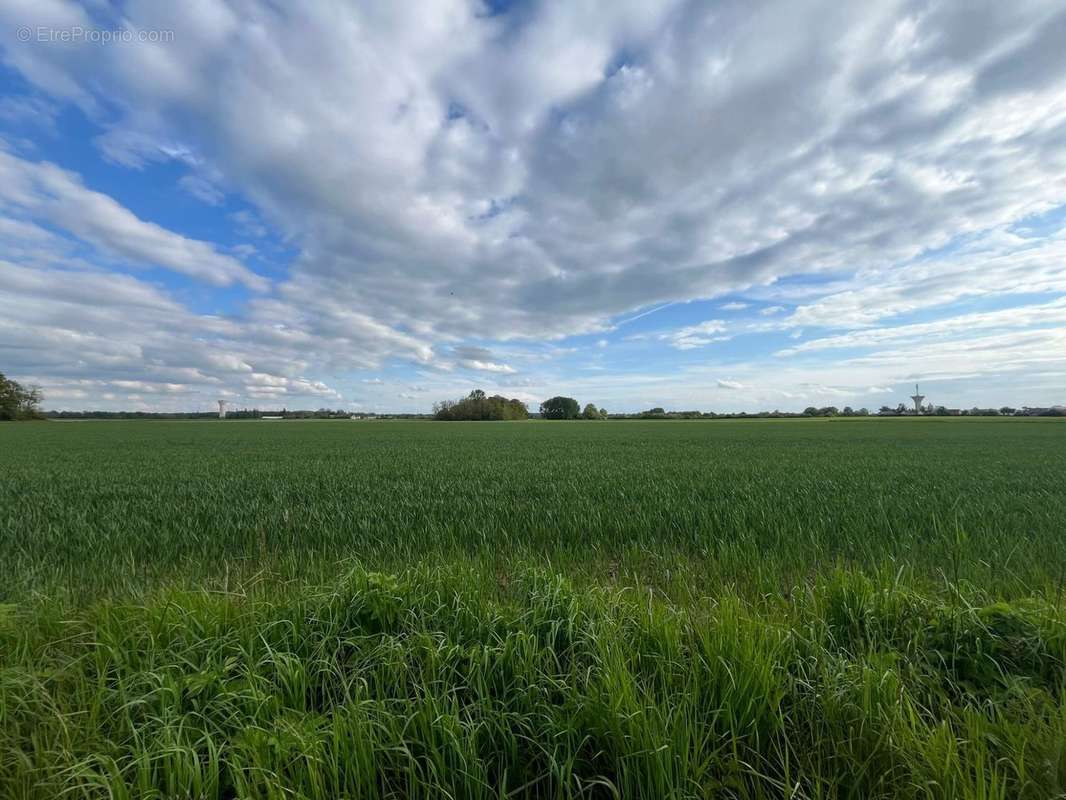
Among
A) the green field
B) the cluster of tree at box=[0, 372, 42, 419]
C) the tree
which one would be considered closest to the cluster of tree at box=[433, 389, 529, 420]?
the tree

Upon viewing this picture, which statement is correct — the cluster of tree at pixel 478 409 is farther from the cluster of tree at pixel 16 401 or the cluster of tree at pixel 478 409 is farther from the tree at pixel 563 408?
the cluster of tree at pixel 16 401

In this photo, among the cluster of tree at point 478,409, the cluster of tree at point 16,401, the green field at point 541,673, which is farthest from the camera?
the cluster of tree at point 478,409

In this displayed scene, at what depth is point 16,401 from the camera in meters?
104

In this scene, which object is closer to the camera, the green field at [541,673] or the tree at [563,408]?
the green field at [541,673]

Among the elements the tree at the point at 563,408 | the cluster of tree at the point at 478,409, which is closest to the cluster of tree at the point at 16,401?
the cluster of tree at the point at 478,409

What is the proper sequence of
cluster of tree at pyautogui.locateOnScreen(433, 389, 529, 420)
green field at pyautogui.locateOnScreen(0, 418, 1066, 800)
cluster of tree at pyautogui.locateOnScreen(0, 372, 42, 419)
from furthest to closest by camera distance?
cluster of tree at pyautogui.locateOnScreen(433, 389, 529, 420) → cluster of tree at pyautogui.locateOnScreen(0, 372, 42, 419) → green field at pyautogui.locateOnScreen(0, 418, 1066, 800)

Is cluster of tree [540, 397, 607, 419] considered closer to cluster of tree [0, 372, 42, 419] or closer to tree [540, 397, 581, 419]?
tree [540, 397, 581, 419]

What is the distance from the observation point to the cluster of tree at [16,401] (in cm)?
10138

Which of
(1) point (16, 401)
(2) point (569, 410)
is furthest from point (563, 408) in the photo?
(1) point (16, 401)

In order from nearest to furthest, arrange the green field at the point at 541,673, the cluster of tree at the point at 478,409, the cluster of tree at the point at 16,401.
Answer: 1. the green field at the point at 541,673
2. the cluster of tree at the point at 16,401
3. the cluster of tree at the point at 478,409

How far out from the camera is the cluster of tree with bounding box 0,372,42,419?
333 ft

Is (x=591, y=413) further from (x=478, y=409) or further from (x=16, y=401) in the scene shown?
(x=16, y=401)

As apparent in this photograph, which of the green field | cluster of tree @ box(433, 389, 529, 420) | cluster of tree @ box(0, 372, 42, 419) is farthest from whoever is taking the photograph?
cluster of tree @ box(433, 389, 529, 420)

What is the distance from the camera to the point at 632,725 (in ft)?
7.13
